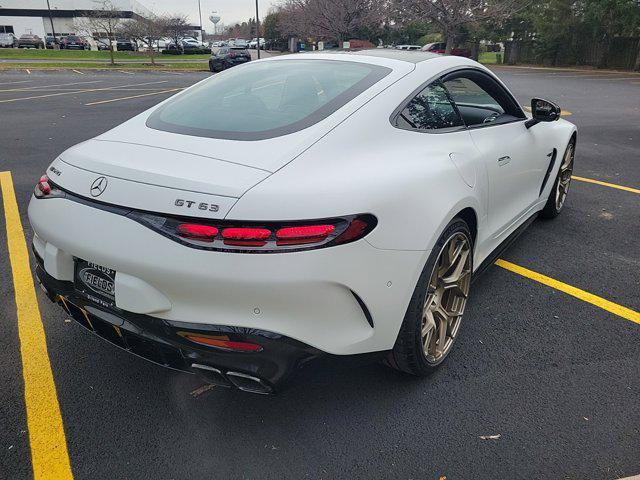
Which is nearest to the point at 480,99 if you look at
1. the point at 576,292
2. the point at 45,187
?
the point at 576,292

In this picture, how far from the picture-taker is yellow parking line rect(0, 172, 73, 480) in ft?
6.85

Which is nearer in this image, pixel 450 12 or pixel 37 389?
pixel 37 389

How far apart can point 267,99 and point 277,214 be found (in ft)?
3.67

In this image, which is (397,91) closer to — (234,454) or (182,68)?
(234,454)

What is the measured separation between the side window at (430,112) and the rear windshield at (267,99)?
23 cm

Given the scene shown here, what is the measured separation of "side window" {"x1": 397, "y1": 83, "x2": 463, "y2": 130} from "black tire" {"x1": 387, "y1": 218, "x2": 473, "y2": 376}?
52 cm

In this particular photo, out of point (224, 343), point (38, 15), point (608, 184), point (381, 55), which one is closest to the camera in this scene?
point (224, 343)

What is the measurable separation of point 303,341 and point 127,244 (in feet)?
→ 2.41

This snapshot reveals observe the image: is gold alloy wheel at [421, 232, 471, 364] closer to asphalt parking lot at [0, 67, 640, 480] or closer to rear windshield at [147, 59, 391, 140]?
asphalt parking lot at [0, 67, 640, 480]

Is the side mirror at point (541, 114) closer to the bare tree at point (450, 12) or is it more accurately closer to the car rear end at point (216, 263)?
the car rear end at point (216, 263)

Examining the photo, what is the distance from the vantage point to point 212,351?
192 centimetres

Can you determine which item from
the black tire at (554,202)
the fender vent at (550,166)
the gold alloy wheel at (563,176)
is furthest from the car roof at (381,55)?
the gold alloy wheel at (563,176)

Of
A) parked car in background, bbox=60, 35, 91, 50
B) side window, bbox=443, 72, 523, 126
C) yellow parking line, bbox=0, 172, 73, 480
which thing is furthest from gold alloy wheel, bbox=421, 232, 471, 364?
parked car in background, bbox=60, 35, 91, 50

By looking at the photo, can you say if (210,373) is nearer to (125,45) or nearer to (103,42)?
(103,42)
